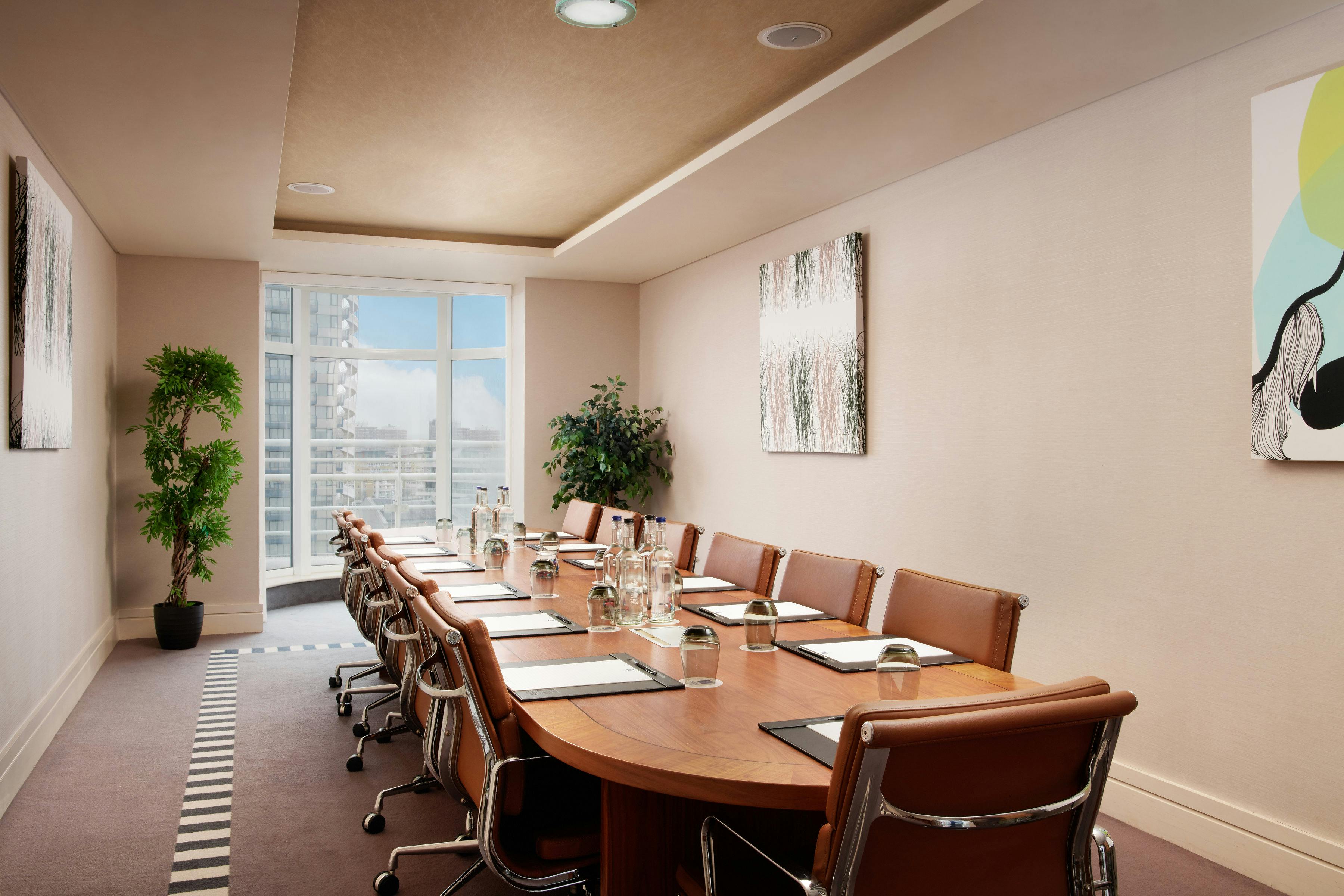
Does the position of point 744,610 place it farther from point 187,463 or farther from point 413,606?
point 187,463

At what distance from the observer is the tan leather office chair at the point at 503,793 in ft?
6.60

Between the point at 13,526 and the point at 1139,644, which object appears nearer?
the point at 1139,644

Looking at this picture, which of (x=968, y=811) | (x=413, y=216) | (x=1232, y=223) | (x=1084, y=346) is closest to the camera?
(x=968, y=811)

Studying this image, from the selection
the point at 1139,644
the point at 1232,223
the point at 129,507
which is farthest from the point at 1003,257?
the point at 129,507

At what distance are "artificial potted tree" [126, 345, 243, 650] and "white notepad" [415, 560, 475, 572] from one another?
2.77m

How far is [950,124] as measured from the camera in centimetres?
399

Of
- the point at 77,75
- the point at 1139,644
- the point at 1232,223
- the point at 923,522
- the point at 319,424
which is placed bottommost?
the point at 1139,644

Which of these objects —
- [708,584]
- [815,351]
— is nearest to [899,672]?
[708,584]

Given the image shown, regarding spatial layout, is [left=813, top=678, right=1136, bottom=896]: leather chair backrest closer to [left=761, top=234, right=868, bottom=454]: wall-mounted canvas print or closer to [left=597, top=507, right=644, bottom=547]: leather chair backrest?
[left=761, top=234, right=868, bottom=454]: wall-mounted canvas print

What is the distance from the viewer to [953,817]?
4.66 ft

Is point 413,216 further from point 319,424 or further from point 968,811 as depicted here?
point 968,811

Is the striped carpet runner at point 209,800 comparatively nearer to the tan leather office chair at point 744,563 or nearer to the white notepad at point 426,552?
the white notepad at point 426,552

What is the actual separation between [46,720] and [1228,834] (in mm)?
4851

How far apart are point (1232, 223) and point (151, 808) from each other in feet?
14.5
